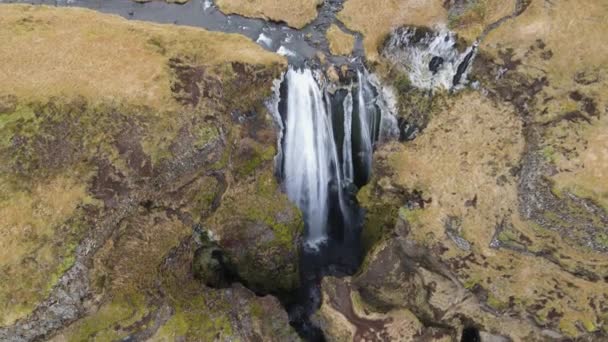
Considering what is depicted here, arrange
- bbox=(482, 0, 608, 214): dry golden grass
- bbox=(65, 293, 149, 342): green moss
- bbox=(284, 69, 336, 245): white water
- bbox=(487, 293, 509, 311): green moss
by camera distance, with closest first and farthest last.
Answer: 1. bbox=(65, 293, 149, 342): green moss
2. bbox=(482, 0, 608, 214): dry golden grass
3. bbox=(487, 293, 509, 311): green moss
4. bbox=(284, 69, 336, 245): white water

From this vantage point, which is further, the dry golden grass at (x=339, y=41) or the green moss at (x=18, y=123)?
the dry golden grass at (x=339, y=41)

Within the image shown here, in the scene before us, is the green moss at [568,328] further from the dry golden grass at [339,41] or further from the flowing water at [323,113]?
the dry golden grass at [339,41]

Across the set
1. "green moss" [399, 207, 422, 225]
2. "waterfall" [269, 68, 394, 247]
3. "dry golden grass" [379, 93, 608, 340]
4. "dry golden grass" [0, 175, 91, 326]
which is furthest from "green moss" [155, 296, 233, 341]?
"dry golden grass" [379, 93, 608, 340]

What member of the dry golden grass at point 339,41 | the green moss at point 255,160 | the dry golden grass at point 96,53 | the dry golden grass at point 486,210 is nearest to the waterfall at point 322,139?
the dry golden grass at point 339,41

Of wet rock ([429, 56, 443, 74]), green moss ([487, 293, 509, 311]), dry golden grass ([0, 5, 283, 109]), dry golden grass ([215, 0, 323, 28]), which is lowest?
green moss ([487, 293, 509, 311])

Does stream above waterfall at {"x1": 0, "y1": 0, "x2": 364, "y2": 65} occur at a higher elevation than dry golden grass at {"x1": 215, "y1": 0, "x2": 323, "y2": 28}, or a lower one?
lower

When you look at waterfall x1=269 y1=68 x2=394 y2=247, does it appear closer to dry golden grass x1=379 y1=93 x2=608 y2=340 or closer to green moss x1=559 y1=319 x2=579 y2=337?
dry golden grass x1=379 y1=93 x2=608 y2=340
